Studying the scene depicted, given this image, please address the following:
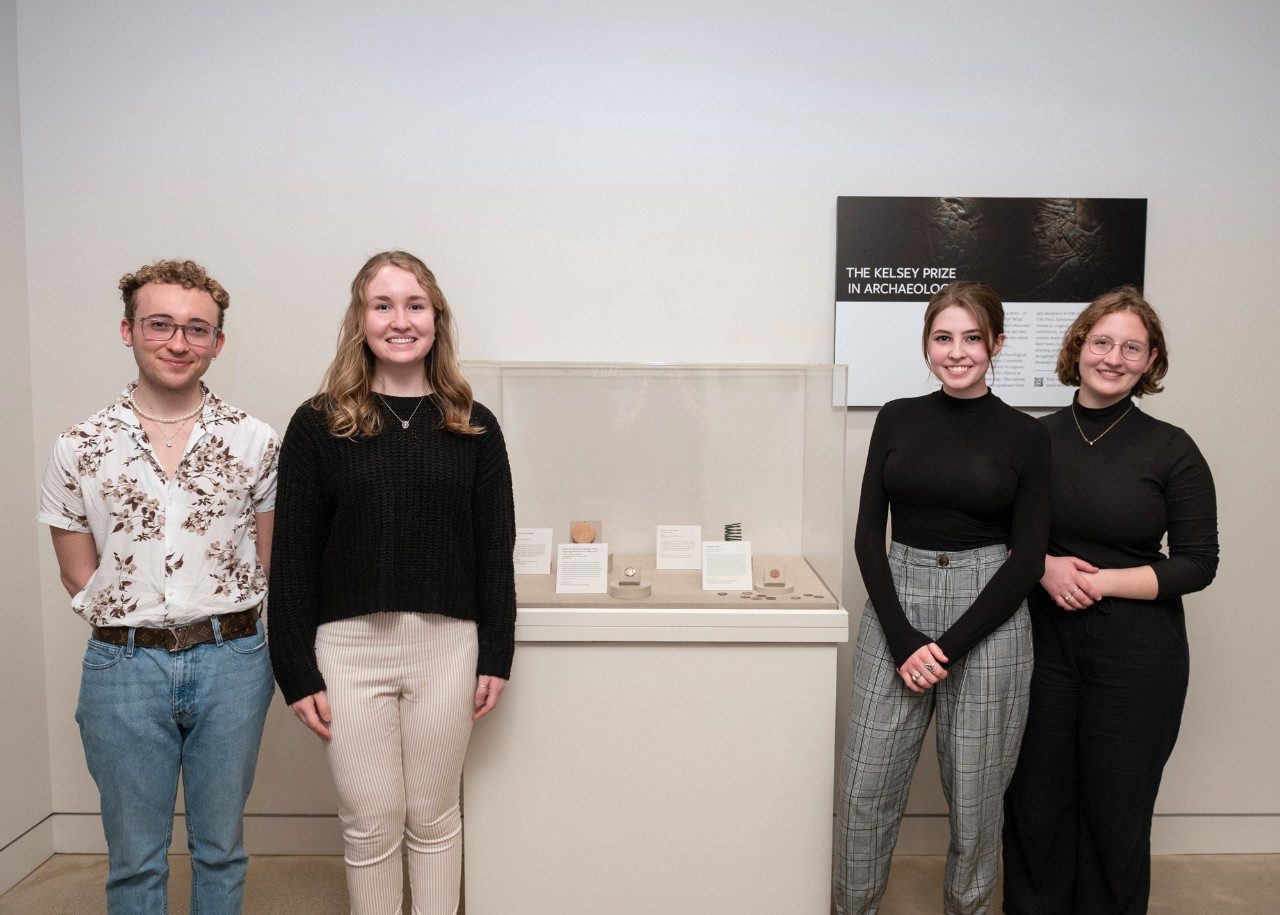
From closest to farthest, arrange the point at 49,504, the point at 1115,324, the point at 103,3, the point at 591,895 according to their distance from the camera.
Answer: the point at 49,504, the point at 1115,324, the point at 591,895, the point at 103,3

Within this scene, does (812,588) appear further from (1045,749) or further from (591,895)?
(591,895)

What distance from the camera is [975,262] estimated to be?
2.71 metres

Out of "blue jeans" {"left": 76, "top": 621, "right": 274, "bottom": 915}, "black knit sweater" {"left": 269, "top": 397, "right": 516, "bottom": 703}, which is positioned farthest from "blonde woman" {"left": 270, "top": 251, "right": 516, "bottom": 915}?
"blue jeans" {"left": 76, "top": 621, "right": 274, "bottom": 915}

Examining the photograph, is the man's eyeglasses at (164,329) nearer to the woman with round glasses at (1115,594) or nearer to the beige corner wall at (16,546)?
the beige corner wall at (16,546)

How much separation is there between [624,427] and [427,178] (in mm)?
1084

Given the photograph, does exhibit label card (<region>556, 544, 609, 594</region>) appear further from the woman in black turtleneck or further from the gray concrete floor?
the gray concrete floor

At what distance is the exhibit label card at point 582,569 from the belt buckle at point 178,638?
0.87 metres

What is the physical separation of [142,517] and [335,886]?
1.56 meters

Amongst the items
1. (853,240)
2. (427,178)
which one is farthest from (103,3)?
(853,240)

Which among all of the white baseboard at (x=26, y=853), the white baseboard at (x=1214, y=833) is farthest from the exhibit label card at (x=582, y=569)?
the white baseboard at (x=26, y=853)

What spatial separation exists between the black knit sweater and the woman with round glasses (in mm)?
1440

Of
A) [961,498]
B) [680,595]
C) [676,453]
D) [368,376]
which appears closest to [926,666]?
[961,498]

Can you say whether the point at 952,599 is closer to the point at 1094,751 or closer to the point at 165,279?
the point at 1094,751

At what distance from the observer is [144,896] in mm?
1725
